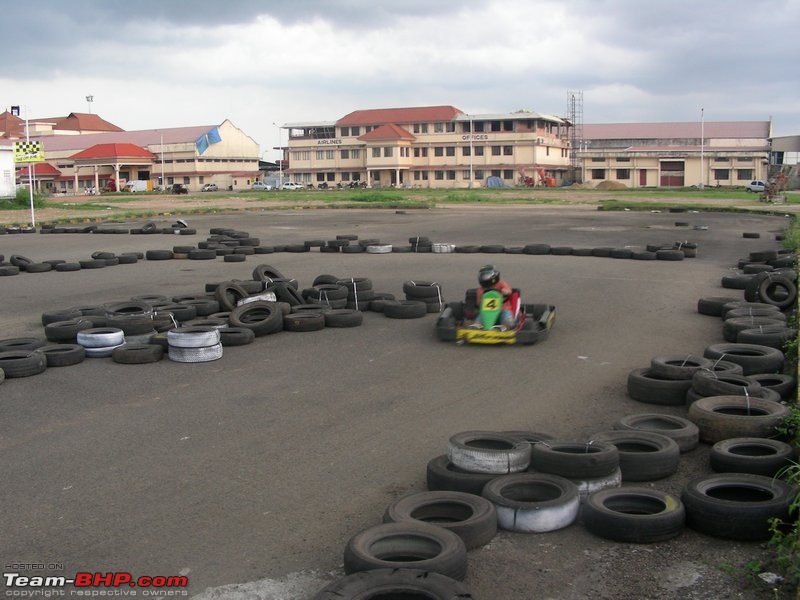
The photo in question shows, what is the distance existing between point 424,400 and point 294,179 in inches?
3799

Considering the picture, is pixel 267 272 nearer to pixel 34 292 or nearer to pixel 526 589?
pixel 34 292

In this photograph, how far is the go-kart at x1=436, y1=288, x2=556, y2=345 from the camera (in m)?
9.62

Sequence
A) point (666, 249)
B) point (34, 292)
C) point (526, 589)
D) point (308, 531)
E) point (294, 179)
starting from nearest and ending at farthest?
point (526, 589) → point (308, 531) → point (34, 292) → point (666, 249) → point (294, 179)

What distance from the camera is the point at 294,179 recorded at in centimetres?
10162

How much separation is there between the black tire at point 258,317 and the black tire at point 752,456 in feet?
19.6

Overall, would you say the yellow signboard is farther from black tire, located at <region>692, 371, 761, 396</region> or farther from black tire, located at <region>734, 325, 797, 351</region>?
black tire, located at <region>692, 371, 761, 396</region>

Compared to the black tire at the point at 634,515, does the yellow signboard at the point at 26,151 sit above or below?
above

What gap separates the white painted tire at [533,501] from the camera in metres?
4.57

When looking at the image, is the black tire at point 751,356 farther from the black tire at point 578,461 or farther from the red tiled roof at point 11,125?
the red tiled roof at point 11,125

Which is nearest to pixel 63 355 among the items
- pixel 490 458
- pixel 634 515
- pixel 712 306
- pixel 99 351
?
pixel 99 351

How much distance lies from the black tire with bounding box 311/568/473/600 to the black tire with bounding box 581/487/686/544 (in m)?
1.19

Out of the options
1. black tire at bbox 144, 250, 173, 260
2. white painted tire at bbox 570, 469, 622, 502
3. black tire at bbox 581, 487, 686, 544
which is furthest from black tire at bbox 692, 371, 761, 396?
black tire at bbox 144, 250, 173, 260

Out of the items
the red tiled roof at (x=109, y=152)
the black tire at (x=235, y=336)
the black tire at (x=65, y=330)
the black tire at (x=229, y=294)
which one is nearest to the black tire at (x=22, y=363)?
the black tire at (x=65, y=330)

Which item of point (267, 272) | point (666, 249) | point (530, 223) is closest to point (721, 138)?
point (530, 223)
